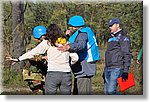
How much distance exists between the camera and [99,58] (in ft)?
17.1

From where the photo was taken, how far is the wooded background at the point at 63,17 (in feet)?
17.1

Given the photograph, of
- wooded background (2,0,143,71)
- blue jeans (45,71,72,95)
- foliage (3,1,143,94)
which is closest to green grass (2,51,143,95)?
foliage (3,1,143,94)

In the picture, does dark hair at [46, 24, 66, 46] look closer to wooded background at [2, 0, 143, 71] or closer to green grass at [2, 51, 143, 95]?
wooded background at [2, 0, 143, 71]

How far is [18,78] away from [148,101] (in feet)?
4.11

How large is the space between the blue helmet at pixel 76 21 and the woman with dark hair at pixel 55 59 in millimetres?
137

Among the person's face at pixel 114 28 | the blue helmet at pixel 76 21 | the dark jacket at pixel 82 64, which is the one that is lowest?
the dark jacket at pixel 82 64

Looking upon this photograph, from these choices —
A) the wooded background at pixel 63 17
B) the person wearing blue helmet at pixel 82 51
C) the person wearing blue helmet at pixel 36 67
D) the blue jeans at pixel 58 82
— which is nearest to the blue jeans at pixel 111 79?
the person wearing blue helmet at pixel 82 51

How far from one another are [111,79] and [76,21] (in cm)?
65

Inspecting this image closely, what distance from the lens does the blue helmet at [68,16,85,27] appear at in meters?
5.21

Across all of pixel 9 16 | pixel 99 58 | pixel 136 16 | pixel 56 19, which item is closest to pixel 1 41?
pixel 9 16

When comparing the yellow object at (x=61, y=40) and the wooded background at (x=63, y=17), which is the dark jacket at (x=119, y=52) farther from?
the yellow object at (x=61, y=40)

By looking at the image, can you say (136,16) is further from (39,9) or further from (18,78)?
(18,78)

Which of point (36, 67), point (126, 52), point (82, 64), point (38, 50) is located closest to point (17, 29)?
point (38, 50)

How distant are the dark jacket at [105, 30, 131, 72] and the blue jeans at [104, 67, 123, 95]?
45 millimetres
